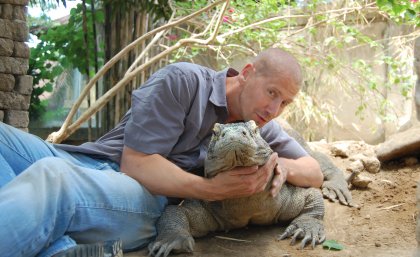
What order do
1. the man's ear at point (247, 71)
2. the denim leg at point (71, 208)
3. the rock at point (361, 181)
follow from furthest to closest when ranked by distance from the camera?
the rock at point (361, 181) → the man's ear at point (247, 71) → the denim leg at point (71, 208)

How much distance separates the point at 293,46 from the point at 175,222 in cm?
483

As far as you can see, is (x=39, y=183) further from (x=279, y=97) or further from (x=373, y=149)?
(x=373, y=149)

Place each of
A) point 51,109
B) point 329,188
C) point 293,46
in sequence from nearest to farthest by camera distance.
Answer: point 329,188
point 293,46
point 51,109

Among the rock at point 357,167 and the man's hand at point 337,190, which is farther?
the rock at point 357,167

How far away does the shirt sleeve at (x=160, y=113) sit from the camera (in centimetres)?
265

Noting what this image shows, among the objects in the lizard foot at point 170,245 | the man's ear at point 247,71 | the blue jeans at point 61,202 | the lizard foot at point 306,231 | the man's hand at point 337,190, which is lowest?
the man's hand at point 337,190

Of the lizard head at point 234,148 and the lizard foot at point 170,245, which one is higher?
the lizard head at point 234,148

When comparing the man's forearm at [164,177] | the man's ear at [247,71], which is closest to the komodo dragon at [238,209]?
the man's forearm at [164,177]

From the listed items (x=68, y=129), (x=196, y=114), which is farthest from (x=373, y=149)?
(x=68, y=129)

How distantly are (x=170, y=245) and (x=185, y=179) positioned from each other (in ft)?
1.19

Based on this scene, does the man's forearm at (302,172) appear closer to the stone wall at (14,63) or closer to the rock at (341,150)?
the rock at (341,150)

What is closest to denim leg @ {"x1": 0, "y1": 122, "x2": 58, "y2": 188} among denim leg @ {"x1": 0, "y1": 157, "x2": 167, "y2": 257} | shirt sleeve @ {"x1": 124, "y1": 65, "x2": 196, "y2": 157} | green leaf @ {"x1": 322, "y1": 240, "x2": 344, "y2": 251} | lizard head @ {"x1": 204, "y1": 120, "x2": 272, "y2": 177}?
denim leg @ {"x1": 0, "y1": 157, "x2": 167, "y2": 257}

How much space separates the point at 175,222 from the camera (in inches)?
110

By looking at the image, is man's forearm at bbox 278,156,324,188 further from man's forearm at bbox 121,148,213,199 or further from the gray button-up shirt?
man's forearm at bbox 121,148,213,199
